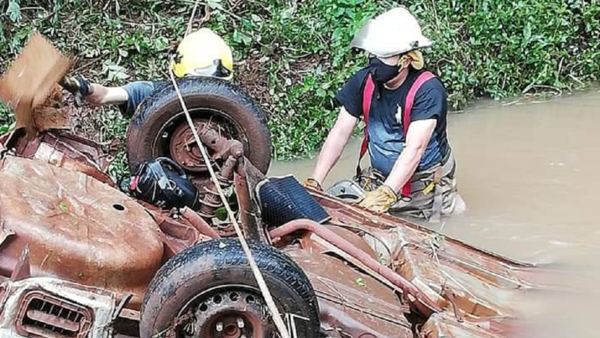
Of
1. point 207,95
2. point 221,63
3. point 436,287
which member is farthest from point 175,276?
point 221,63

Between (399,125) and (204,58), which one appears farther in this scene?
(399,125)

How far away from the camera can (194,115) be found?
14.1 feet

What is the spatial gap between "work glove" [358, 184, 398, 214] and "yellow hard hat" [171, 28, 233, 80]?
3.31 feet

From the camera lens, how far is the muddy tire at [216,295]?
104 inches

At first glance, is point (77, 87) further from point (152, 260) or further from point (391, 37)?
point (391, 37)

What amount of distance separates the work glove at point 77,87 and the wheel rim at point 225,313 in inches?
71.0

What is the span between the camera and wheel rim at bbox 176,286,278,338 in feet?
8.75

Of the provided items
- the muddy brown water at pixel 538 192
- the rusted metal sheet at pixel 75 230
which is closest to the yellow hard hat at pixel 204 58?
the rusted metal sheet at pixel 75 230

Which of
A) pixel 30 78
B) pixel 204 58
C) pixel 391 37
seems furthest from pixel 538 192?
pixel 30 78

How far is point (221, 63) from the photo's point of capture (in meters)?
4.81

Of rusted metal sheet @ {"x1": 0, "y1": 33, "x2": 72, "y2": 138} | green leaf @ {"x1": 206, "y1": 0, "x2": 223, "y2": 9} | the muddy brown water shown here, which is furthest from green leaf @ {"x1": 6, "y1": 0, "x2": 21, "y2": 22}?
rusted metal sheet @ {"x1": 0, "y1": 33, "x2": 72, "y2": 138}

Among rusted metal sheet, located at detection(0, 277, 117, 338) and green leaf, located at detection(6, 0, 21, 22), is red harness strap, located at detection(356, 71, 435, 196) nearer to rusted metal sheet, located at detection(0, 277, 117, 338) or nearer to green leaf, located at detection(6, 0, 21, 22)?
rusted metal sheet, located at detection(0, 277, 117, 338)

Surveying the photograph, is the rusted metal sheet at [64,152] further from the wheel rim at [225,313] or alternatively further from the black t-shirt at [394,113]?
the black t-shirt at [394,113]

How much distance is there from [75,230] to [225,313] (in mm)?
603
